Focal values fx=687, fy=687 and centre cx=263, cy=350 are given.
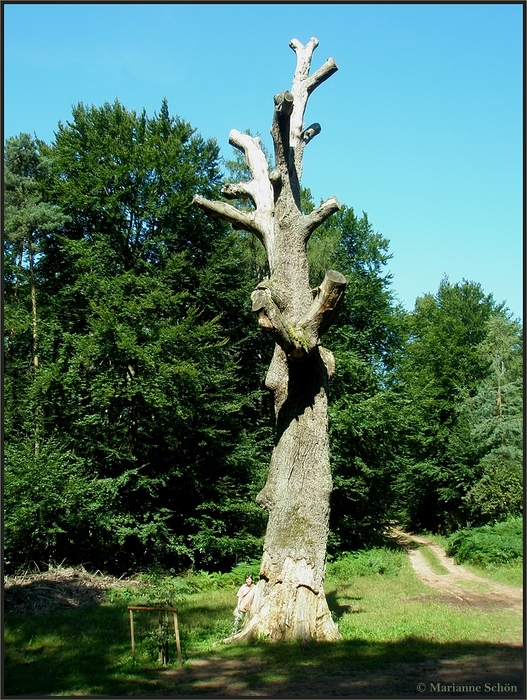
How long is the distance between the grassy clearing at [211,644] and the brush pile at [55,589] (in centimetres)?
69

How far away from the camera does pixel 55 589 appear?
16.9 meters

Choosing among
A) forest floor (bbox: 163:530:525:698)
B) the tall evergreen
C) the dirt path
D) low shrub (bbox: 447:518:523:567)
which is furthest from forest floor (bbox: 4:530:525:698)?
low shrub (bbox: 447:518:523:567)

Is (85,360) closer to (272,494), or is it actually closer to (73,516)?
(73,516)

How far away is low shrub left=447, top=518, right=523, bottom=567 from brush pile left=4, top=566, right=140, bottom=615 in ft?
39.4

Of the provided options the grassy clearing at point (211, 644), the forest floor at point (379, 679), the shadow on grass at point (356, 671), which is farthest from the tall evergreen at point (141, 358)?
the forest floor at point (379, 679)

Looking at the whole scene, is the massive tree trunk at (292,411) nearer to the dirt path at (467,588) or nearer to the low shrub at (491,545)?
the dirt path at (467,588)

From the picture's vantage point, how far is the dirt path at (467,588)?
15430mm

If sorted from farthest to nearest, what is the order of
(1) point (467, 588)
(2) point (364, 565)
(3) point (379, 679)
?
(2) point (364, 565) < (1) point (467, 588) < (3) point (379, 679)

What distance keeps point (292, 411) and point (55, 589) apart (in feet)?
32.2

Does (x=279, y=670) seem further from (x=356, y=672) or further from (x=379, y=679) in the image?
(x=379, y=679)

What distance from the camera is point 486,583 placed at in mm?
19531

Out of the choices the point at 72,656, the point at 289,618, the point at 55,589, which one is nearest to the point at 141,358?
the point at 55,589

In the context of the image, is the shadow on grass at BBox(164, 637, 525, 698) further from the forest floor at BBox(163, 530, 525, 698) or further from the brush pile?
the brush pile

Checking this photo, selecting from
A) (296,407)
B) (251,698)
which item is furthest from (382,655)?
(296,407)
